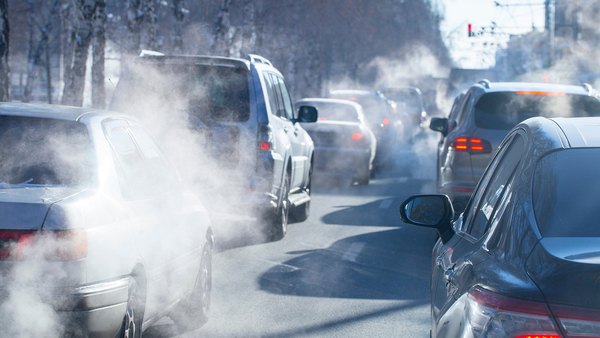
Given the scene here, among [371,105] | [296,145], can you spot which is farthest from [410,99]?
[296,145]

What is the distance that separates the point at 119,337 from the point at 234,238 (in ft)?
18.5

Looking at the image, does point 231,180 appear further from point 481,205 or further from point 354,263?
point 481,205

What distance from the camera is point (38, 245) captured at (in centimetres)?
318

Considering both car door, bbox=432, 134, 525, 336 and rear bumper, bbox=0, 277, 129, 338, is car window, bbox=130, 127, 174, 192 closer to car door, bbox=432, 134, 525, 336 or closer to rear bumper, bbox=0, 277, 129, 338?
rear bumper, bbox=0, 277, 129, 338

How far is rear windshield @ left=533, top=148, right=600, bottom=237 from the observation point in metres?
2.24

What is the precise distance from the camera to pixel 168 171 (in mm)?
4969

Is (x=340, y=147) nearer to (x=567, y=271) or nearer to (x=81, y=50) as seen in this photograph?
(x=81, y=50)

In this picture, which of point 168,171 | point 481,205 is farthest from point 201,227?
point 481,205

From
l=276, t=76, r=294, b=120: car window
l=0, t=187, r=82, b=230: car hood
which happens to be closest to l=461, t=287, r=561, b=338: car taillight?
l=0, t=187, r=82, b=230: car hood

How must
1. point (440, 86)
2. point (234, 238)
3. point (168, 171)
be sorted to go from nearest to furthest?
1. point (168, 171)
2. point (234, 238)
3. point (440, 86)

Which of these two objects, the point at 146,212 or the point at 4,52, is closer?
the point at 146,212

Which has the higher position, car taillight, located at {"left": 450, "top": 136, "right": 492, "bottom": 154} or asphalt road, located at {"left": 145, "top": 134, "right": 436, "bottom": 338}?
car taillight, located at {"left": 450, "top": 136, "right": 492, "bottom": 154}

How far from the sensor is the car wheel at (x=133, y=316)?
3541 mm

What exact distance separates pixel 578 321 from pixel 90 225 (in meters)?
2.23
